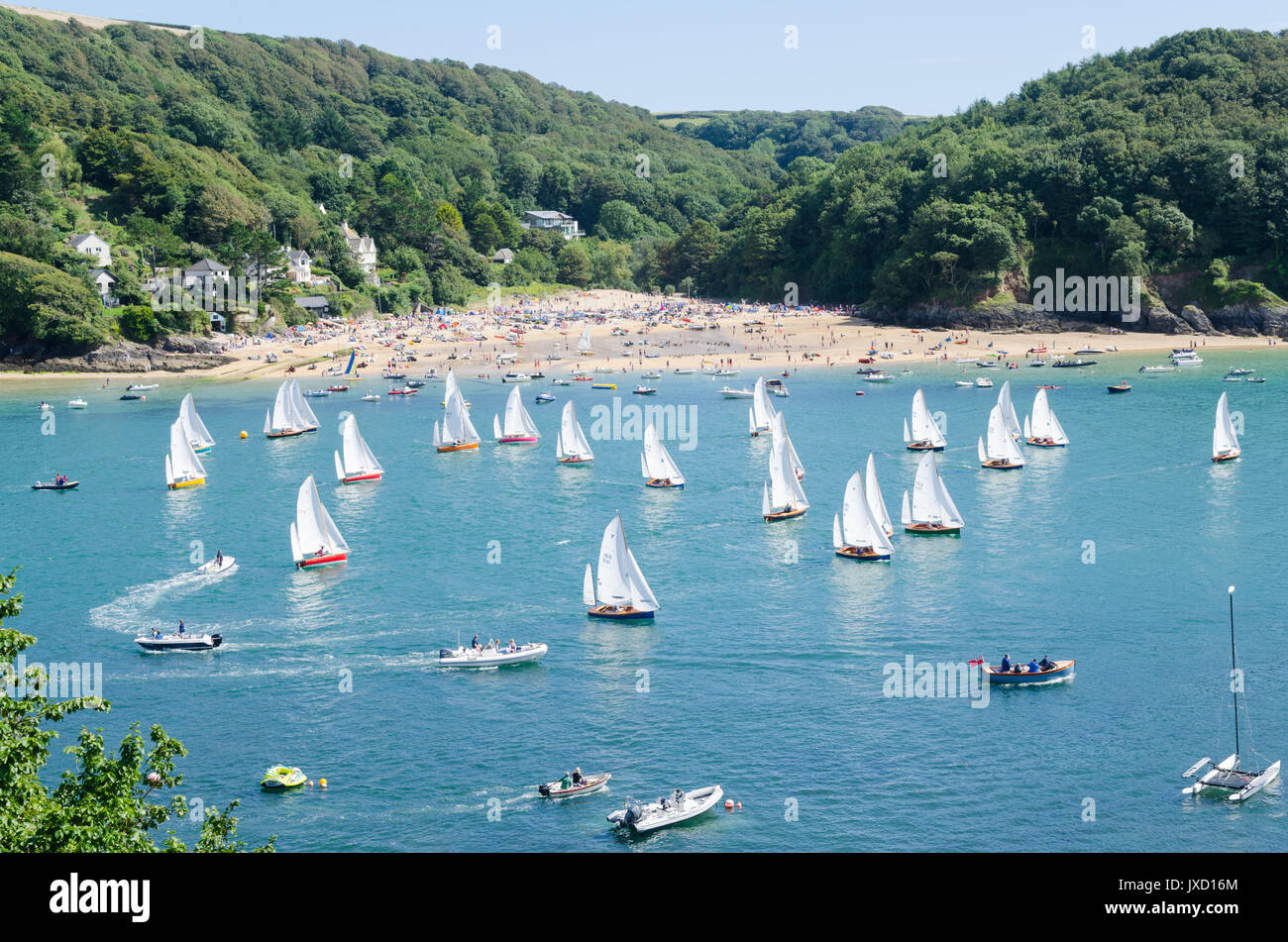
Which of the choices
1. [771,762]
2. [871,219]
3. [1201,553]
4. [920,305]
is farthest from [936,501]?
[871,219]

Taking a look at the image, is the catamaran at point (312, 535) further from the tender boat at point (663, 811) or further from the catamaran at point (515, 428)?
the catamaran at point (515, 428)

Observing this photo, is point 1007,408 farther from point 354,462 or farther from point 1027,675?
point 354,462

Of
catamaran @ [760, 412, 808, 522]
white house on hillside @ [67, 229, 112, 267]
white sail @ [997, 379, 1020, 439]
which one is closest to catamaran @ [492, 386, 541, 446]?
catamaran @ [760, 412, 808, 522]

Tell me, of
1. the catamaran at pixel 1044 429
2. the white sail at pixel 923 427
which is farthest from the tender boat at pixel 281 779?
the catamaran at pixel 1044 429

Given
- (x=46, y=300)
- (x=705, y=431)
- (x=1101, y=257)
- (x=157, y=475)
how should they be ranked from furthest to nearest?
1. (x=1101, y=257)
2. (x=46, y=300)
3. (x=705, y=431)
4. (x=157, y=475)

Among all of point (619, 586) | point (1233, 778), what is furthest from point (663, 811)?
point (619, 586)

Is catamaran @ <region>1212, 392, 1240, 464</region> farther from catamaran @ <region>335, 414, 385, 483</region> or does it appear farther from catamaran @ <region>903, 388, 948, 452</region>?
catamaran @ <region>335, 414, 385, 483</region>

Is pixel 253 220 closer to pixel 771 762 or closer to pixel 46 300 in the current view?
pixel 46 300

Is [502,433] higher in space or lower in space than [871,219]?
lower
